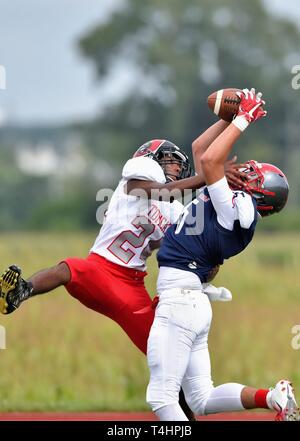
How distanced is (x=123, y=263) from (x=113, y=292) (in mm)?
203

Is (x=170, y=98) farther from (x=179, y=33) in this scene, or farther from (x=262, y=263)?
(x=262, y=263)

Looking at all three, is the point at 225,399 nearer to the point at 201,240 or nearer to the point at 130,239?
the point at 201,240

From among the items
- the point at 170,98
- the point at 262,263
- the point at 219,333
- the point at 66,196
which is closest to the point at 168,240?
the point at 219,333

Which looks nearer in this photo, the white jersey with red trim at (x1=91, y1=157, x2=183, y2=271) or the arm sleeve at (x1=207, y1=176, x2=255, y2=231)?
the arm sleeve at (x1=207, y1=176, x2=255, y2=231)

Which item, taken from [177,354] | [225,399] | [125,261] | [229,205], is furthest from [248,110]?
[225,399]

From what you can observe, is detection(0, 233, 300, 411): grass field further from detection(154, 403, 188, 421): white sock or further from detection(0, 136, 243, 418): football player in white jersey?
detection(154, 403, 188, 421): white sock

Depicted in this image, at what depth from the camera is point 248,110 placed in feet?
22.1

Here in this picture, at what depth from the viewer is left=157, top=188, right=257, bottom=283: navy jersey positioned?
21.9ft

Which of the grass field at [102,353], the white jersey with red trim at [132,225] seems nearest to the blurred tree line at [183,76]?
the grass field at [102,353]

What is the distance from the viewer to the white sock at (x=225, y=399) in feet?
22.1

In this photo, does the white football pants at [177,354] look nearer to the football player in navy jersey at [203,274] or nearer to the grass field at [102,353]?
the football player in navy jersey at [203,274]

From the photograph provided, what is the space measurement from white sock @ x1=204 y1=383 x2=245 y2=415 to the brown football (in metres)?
1.63

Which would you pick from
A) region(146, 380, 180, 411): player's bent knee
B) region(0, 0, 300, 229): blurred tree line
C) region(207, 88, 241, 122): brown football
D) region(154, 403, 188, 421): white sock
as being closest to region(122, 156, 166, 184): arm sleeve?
region(207, 88, 241, 122): brown football
